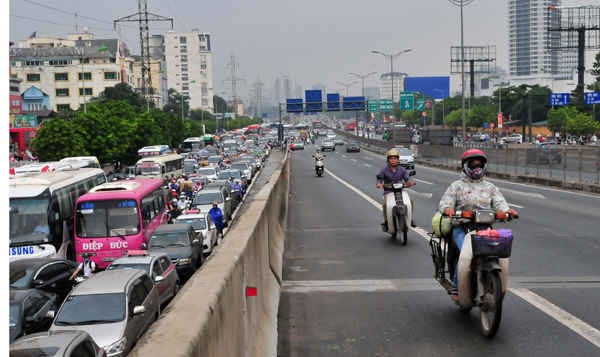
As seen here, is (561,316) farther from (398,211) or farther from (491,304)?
(398,211)

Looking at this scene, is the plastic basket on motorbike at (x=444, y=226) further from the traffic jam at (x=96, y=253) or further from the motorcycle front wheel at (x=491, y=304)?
the traffic jam at (x=96, y=253)

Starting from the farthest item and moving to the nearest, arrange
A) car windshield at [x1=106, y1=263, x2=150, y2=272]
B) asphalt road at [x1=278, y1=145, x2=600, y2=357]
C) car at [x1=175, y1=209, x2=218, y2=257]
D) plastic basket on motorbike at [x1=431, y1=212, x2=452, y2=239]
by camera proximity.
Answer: car at [x1=175, y1=209, x2=218, y2=257] < car windshield at [x1=106, y1=263, x2=150, y2=272] < plastic basket on motorbike at [x1=431, y1=212, x2=452, y2=239] < asphalt road at [x1=278, y1=145, x2=600, y2=357]

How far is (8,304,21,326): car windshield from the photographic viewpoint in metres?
12.3

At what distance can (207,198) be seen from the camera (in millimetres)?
33500

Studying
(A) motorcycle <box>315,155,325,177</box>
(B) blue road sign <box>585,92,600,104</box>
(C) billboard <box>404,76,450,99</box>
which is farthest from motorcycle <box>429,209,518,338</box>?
(C) billboard <box>404,76,450,99</box>

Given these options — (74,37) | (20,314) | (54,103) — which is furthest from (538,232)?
(74,37)

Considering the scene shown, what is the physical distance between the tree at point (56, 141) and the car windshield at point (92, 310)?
46000mm

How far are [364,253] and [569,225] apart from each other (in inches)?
247

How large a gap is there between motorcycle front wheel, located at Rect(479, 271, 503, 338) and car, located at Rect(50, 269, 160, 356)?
214 inches

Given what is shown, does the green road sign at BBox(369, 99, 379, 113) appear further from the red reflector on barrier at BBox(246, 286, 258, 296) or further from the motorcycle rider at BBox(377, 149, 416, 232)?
the red reflector on barrier at BBox(246, 286, 258, 296)

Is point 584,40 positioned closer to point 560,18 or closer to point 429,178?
point 560,18

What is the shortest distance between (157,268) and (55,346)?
776 centimetres

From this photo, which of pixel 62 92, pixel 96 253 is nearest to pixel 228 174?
pixel 96 253

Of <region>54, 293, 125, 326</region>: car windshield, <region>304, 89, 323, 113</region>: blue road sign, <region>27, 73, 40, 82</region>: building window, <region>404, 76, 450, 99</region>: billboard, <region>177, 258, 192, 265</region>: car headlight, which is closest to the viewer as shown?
<region>54, 293, 125, 326</region>: car windshield
